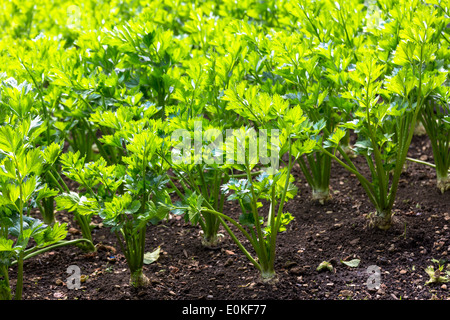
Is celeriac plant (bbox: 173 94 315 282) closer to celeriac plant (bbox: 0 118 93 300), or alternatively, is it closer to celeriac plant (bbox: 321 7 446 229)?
celeriac plant (bbox: 321 7 446 229)

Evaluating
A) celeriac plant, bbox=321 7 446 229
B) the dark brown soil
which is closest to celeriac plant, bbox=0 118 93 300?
the dark brown soil

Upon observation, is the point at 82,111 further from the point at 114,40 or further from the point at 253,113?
the point at 253,113

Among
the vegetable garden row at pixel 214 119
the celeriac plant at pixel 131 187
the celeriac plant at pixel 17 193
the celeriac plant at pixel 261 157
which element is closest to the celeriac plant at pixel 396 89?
the vegetable garden row at pixel 214 119

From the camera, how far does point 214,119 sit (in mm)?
2578

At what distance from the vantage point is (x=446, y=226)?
2.71 meters

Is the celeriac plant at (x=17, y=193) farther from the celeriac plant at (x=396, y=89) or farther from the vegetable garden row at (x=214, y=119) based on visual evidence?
the celeriac plant at (x=396, y=89)

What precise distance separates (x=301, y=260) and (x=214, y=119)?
0.79 meters

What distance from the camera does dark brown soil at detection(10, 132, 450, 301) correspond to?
7.85 feet

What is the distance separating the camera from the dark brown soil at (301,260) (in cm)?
239

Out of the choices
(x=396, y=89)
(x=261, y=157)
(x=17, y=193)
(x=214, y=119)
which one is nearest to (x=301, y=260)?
(x=261, y=157)

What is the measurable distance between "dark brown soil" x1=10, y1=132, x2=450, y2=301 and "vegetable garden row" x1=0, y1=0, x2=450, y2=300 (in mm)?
81

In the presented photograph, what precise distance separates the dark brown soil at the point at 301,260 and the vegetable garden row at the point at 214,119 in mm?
81

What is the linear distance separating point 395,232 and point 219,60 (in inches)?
47.3
